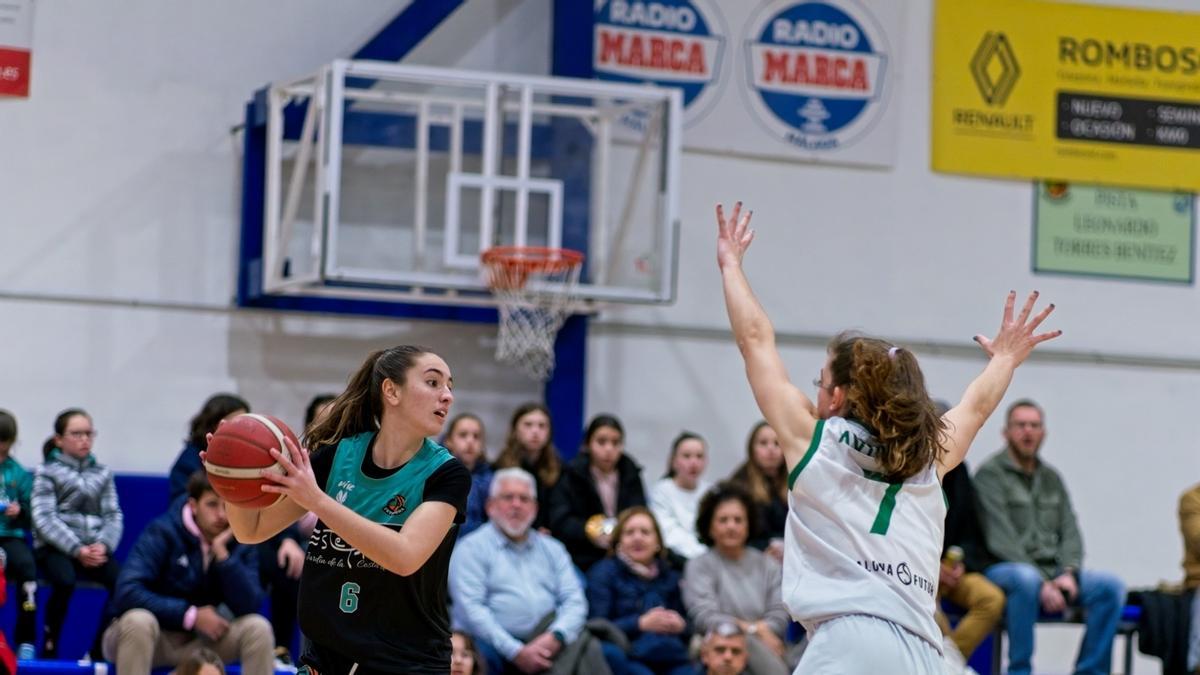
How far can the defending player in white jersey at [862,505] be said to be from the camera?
4441mm

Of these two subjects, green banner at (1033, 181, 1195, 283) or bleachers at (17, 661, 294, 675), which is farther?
green banner at (1033, 181, 1195, 283)

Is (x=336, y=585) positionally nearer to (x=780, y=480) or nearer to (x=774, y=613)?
(x=774, y=613)

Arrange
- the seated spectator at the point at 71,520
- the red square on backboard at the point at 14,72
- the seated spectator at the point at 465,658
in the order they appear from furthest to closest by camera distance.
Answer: the red square on backboard at the point at 14,72 → the seated spectator at the point at 71,520 → the seated spectator at the point at 465,658

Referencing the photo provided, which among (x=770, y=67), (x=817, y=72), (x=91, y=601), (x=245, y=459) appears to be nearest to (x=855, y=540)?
(x=245, y=459)

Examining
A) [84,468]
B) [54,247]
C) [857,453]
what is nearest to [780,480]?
[84,468]

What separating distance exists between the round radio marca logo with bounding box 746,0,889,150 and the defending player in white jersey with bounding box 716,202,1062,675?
8167 mm

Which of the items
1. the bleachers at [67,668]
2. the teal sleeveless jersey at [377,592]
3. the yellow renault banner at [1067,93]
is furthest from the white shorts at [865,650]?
the yellow renault banner at [1067,93]

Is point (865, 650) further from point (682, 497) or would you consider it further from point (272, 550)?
point (682, 497)

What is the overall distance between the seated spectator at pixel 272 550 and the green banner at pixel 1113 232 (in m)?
6.78

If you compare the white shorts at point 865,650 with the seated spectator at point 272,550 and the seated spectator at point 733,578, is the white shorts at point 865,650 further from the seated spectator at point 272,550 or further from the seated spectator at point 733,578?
the seated spectator at point 272,550

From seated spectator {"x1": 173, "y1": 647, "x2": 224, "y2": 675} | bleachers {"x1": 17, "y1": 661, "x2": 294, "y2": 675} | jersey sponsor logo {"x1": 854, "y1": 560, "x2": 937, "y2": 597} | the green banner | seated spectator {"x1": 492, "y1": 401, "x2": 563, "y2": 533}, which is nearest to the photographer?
jersey sponsor logo {"x1": 854, "y1": 560, "x2": 937, "y2": 597}

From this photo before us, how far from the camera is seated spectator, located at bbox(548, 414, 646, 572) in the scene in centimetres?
1003

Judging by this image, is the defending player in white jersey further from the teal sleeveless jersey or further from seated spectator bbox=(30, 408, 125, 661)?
seated spectator bbox=(30, 408, 125, 661)

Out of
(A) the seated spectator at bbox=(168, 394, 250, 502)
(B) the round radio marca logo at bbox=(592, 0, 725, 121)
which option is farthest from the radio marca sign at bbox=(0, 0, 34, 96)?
(B) the round radio marca logo at bbox=(592, 0, 725, 121)
